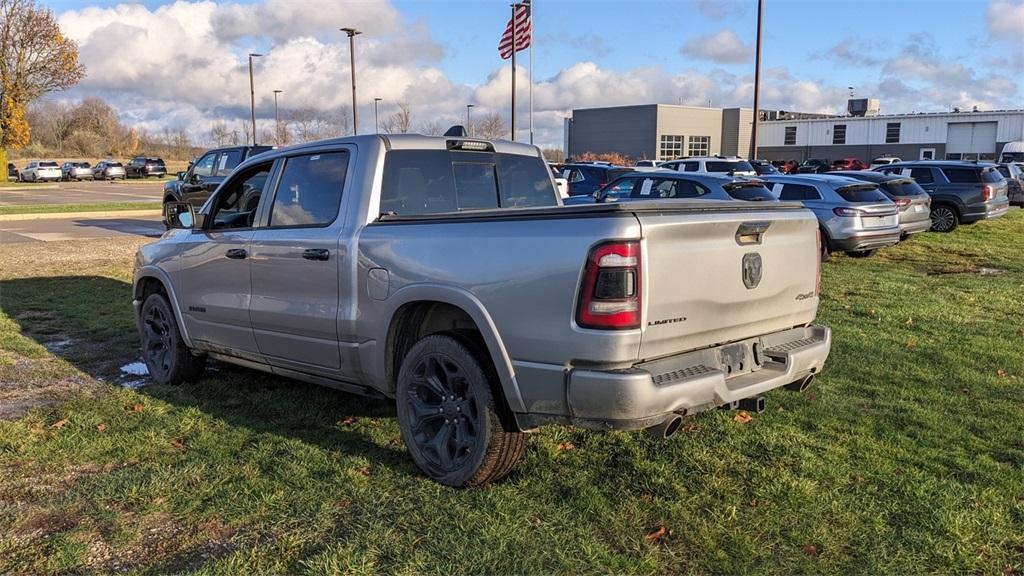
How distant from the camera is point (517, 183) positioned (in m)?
5.30

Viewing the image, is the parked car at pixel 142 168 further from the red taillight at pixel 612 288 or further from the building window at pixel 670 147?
the red taillight at pixel 612 288

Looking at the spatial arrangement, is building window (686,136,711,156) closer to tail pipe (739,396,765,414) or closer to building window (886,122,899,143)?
building window (886,122,899,143)

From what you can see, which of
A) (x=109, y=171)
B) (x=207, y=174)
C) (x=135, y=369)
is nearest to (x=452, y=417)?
(x=135, y=369)

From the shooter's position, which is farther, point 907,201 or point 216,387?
point 907,201

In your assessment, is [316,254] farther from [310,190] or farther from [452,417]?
[452,417]

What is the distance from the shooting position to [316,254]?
455 centimetres

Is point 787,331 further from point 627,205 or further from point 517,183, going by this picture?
point 517,183

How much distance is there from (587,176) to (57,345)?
14.1m

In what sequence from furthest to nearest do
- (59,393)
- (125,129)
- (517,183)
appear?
(125,129) < (59,393) < (517,183)

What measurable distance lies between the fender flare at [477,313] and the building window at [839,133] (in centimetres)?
7866

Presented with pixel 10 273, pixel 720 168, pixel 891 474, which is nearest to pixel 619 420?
pixel 891 474

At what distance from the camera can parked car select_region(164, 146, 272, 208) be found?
16.1 metres

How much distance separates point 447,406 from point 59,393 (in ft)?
11.2

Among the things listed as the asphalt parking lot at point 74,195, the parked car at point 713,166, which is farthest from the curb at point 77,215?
the parked car at point 713,166
